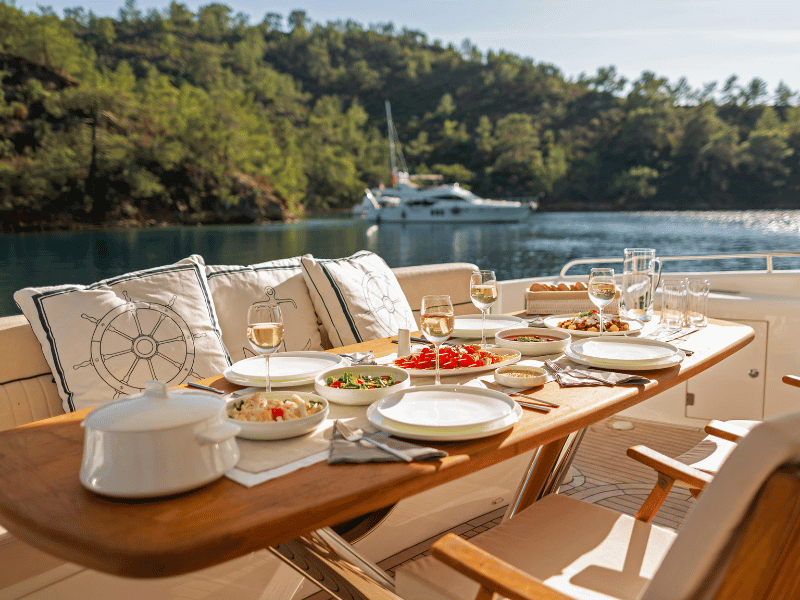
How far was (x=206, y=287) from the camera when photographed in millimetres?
1842

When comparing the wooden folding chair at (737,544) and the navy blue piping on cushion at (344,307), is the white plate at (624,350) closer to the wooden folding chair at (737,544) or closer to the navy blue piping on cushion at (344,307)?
the wooden folding chair at (737,544)

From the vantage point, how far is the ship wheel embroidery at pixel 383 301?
217cm

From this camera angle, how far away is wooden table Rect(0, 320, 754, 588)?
617 millimetres

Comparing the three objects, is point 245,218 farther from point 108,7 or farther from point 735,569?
point 735,569

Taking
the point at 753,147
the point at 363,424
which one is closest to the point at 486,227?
the point at 753,147

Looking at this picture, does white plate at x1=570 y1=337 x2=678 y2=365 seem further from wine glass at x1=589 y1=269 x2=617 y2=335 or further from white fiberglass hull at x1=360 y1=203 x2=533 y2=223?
white fiberglass hull at x1=360 y1=203 x2=533 y2=223

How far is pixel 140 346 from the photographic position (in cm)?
159

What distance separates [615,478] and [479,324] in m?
1.05

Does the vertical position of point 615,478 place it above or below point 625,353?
below

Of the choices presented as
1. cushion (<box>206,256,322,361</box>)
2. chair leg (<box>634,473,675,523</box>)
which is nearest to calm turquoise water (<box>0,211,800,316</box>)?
cushion (<box>206,256,322,361</box>)

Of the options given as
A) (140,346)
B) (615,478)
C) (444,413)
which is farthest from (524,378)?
(615,478)

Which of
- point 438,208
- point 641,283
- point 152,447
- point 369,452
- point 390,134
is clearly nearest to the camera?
point 152,447

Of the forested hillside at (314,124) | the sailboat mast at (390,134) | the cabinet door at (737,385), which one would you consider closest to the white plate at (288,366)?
the cabinet door at (737,385)

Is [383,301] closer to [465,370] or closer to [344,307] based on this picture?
[344,307]
